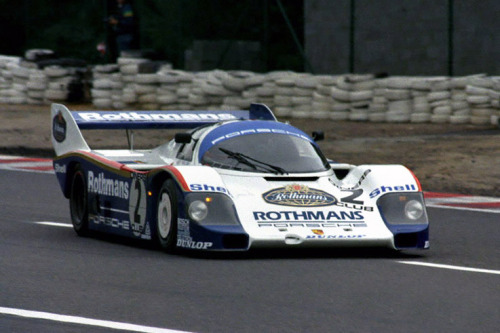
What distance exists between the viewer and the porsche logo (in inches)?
376

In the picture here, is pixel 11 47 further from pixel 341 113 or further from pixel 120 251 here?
pixel 120 251

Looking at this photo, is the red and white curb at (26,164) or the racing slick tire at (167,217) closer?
the racing slick tire at (167,217)

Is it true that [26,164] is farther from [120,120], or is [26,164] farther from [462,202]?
[462,202]

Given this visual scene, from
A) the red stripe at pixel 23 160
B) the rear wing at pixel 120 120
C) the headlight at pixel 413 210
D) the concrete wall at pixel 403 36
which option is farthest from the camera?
the concrete wall at pixel 403 36

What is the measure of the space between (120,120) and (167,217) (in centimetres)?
267

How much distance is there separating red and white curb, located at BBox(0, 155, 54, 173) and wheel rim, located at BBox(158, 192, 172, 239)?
7.29 m

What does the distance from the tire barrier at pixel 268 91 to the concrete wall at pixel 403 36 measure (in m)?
1.69

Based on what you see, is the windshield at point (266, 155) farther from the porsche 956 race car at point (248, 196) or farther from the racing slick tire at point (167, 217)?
the racing slick tire at point (167, 217)

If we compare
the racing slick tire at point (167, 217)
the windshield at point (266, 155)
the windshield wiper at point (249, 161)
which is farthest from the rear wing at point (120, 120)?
the racing slick tire at point (167, 217)

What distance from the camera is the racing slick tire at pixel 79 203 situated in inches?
442

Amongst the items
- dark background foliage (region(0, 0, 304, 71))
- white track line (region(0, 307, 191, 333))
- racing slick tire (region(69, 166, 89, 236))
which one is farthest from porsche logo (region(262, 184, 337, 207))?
dark background foliage (region(0, 0, 304, 71))

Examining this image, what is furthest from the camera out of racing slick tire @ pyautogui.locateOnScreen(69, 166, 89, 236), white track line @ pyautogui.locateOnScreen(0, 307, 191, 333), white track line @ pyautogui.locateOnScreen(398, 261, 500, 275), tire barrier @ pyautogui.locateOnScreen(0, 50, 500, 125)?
tire barrier @ pyautogui.locateOnScreen(0, 50, 500, 125)

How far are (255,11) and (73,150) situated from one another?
14853 millimetres

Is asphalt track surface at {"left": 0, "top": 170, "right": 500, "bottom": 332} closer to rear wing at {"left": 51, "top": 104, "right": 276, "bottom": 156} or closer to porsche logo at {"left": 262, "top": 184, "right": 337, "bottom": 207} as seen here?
porsche logo at {"left": 262, "top": 184, "right": 337, "bottom": 207}
